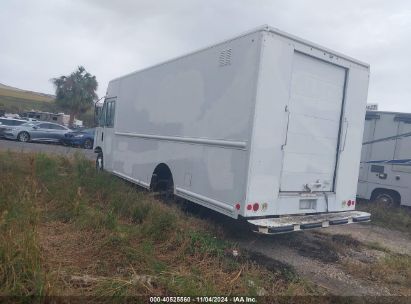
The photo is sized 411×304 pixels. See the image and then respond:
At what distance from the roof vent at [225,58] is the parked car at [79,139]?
20.5 meters

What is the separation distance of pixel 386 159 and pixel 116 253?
27.7ft

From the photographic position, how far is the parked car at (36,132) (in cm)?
2358

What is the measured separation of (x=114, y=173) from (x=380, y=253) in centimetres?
729

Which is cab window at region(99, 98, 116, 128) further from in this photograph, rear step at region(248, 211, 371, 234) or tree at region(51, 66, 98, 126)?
tree at region(51, 66, 98, 126)

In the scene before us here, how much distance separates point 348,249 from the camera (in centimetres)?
694

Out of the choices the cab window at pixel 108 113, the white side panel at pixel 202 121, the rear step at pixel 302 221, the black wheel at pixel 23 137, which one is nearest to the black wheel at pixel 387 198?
the rear step at pixel 302 221

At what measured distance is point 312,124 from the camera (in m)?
6.41

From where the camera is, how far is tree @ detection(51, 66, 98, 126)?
4212cm

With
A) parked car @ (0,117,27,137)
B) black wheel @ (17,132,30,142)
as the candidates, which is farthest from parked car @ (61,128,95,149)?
parked car @ (0,117,27,137)

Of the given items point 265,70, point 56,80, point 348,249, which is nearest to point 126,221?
point 265,70

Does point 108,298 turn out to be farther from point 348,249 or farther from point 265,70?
point 348,249

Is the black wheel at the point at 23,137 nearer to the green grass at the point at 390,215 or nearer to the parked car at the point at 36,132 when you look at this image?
the parked car at the point at 36,132

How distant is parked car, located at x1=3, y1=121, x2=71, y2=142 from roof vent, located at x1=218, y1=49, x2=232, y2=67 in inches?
815

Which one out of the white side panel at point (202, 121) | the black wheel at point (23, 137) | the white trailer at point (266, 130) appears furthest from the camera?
the black wheel at point (23, 137)
